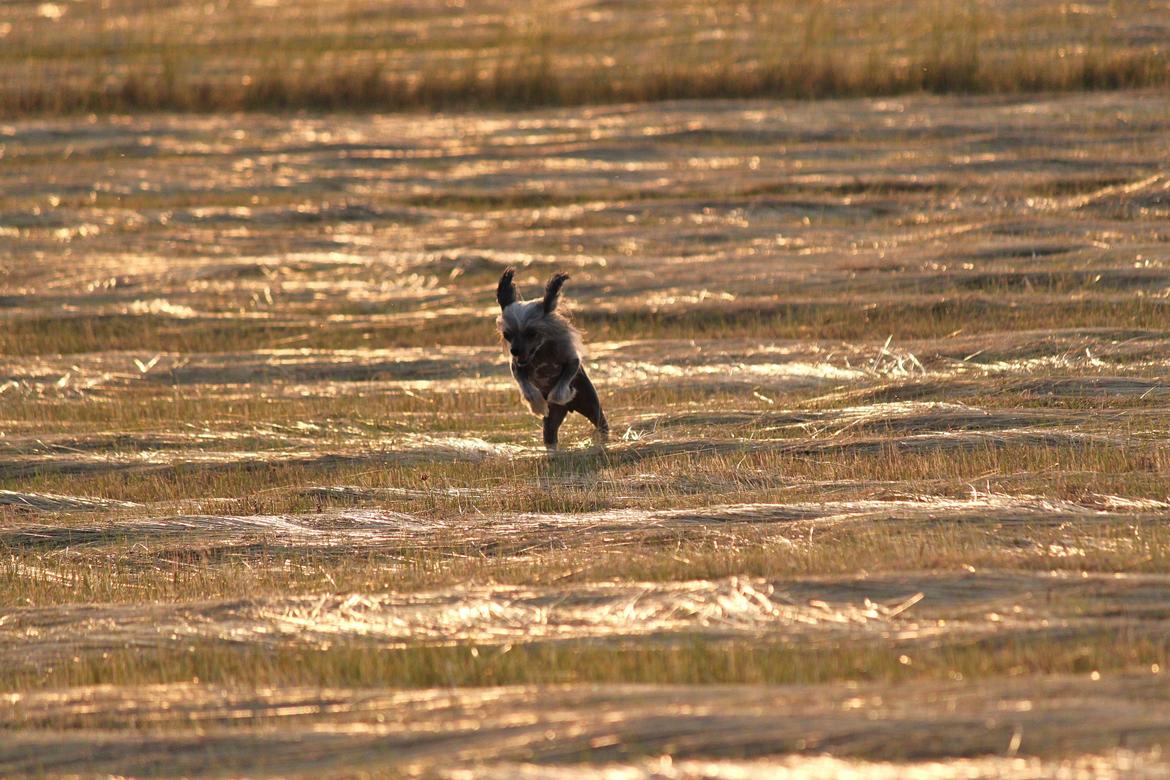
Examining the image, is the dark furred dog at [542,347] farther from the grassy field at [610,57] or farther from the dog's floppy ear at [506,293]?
the grassy field at [610,57]

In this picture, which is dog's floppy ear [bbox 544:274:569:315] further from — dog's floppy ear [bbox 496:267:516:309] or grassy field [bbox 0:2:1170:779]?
grassy field [bbox 0:2:1170:779]

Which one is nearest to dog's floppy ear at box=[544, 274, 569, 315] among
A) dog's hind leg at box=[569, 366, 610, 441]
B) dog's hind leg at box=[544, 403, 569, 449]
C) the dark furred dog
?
the dark furred dog

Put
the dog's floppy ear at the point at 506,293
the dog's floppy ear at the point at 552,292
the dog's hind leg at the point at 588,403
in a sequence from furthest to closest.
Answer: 1. the dog's hind leg at the point at 588,403
2. the dog's floppy ear at the point at 506,293
3. the dog's floppy ear at the point at 552,292

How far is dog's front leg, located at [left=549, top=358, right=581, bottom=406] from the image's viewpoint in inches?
393

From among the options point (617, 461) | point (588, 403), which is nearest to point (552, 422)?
point (588, 403)

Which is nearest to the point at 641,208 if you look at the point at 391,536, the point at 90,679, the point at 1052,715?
the point at 391,536

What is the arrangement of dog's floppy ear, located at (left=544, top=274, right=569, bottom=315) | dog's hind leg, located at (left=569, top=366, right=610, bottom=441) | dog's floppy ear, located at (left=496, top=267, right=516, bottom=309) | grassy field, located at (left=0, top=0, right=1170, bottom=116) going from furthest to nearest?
grassy field, located at (left=0, top=0, right=1170, bottom=116)
dog's hind leg, located at (left=569, top=366, right=610, bottom=441)
dog's floppy ear, located at (left=496, top=267, right=516, bottom=309)
dog's floppy ear, located at (left=544, top=274, right=569, bottom=315)

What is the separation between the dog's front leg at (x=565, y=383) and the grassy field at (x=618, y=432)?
1.24ft

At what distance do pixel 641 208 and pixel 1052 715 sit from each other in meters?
16.1

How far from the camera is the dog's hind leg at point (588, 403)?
10.3 m

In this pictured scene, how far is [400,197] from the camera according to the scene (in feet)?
73.4

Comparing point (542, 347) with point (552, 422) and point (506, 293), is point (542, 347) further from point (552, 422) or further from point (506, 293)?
point (552, 422)

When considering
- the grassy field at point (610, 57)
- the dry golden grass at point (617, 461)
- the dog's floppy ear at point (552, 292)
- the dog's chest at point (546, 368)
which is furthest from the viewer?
the grassy field at point (610, 57)

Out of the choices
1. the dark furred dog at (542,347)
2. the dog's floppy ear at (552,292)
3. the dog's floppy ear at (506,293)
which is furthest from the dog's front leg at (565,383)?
the dog's floppy ear at (506,293)
